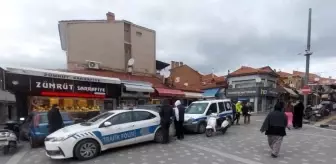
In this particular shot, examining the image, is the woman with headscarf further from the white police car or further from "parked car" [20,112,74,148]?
"parked car" [20,112,74,148]

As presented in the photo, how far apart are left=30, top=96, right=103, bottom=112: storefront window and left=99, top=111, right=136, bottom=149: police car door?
8.06 m

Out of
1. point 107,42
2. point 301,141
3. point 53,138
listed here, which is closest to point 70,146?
point 53,138

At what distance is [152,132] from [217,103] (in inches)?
220

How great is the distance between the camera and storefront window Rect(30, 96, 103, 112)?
16062 mm

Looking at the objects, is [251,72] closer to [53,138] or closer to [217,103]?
[217,103]

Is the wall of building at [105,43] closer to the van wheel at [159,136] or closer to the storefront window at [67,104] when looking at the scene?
the storefront window at [67,104]

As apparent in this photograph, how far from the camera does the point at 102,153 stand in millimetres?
9727

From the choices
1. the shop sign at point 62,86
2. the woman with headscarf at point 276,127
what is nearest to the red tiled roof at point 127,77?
the shop sign at point 62,86

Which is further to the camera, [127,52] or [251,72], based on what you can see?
[251,72]

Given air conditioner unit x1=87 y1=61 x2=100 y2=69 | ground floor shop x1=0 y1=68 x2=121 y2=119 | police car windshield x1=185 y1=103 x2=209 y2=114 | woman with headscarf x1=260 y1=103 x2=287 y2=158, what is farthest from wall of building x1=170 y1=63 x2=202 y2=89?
woman with headscarf x1=260 y1=103 x2=287 y2=158

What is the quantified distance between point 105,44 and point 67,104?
28.2ft

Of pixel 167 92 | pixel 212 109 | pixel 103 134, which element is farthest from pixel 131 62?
pixel 103 134

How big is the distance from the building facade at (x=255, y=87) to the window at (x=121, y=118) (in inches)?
1396

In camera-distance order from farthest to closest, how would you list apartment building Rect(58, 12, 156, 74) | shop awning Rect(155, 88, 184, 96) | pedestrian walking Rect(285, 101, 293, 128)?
shop awning Rect(155, 88, 184, 96) → apartment building Rect(58, 12, 156, 74) → pedestrian walking Rect(285, 101, 293, 128)
